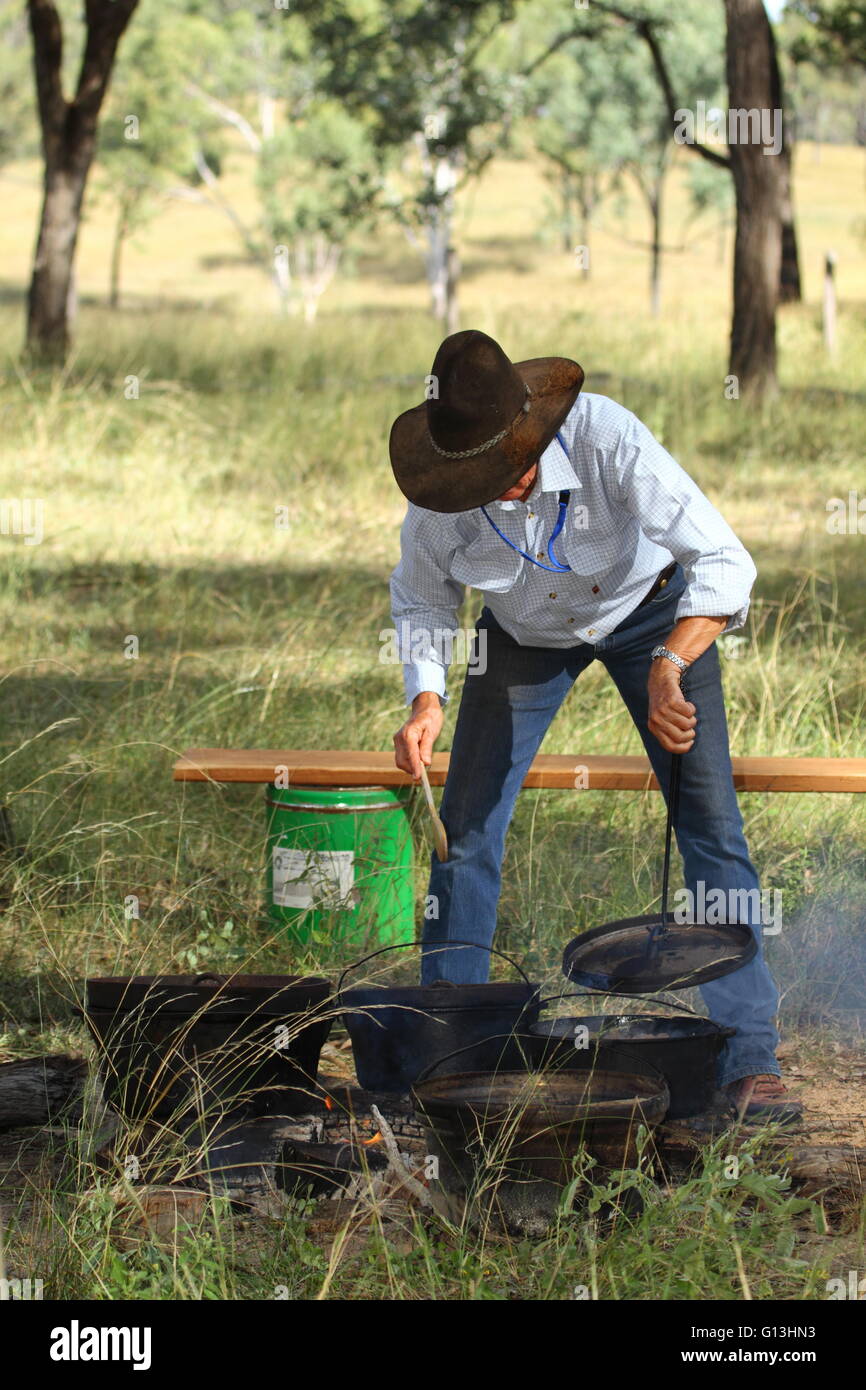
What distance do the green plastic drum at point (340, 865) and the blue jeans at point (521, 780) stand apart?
617 millimetres

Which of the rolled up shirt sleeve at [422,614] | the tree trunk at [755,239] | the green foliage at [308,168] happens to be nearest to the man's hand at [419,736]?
the rolled up shirt sleeve at [422,614]

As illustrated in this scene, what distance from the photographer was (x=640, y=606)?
3719mm

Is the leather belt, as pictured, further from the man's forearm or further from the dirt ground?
the dirt ground

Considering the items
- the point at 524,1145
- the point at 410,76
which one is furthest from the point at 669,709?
the point at 410,76

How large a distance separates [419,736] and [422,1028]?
0.69m

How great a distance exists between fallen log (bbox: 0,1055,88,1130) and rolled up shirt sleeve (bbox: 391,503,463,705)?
1275 millimetres

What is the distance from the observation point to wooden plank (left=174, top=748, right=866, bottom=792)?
4.40m

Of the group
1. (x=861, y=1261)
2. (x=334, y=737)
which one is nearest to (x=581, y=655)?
(x=861, y=1261)

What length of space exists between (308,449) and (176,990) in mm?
7271

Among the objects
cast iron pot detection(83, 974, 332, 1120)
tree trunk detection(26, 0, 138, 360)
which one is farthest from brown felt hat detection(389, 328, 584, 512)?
tree trunk detection(26, 0, 138, 360)

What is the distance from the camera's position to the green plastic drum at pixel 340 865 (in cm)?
443

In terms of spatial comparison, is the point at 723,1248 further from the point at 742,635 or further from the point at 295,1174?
the point at 742,635

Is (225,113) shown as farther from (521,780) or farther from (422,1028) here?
(422,1028)

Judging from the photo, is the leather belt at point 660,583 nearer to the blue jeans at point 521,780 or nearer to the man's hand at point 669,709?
the blue jeans at point 521,780
